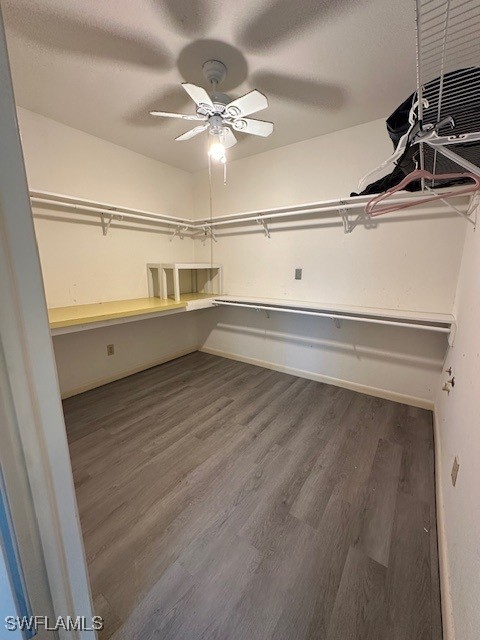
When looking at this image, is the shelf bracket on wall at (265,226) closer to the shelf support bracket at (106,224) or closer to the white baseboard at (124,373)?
the shelf support bracket at (106,224)

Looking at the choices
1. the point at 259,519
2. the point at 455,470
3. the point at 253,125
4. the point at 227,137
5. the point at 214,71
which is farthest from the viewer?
the point at 227,137

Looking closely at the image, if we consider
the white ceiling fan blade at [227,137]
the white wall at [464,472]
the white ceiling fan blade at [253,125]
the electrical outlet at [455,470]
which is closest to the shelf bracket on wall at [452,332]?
the white wall at [464,472]

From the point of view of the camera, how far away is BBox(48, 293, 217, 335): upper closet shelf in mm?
1810

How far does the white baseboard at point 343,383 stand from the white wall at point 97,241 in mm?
1088

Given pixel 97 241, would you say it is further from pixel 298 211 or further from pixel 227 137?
pixel 298 211

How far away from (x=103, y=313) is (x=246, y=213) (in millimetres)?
1626

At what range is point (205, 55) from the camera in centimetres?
141

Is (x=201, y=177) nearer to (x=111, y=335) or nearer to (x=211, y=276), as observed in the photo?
(x=211, y=276)

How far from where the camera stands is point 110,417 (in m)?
2.07

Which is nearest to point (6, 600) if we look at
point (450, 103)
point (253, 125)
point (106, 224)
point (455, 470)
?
point (455, 470)

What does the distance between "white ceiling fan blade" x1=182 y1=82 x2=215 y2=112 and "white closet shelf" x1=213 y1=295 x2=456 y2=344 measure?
5.23ft

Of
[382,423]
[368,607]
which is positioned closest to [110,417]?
[368,607]

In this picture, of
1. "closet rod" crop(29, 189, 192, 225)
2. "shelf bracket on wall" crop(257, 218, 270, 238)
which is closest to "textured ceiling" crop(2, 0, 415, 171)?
"closet rod" crop(29, 189, 192, 225)

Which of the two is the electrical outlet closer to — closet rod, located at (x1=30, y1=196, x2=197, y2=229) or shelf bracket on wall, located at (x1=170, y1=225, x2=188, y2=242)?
closet rod, located at (x1=30, y1=196, x2=197, y2=229)
